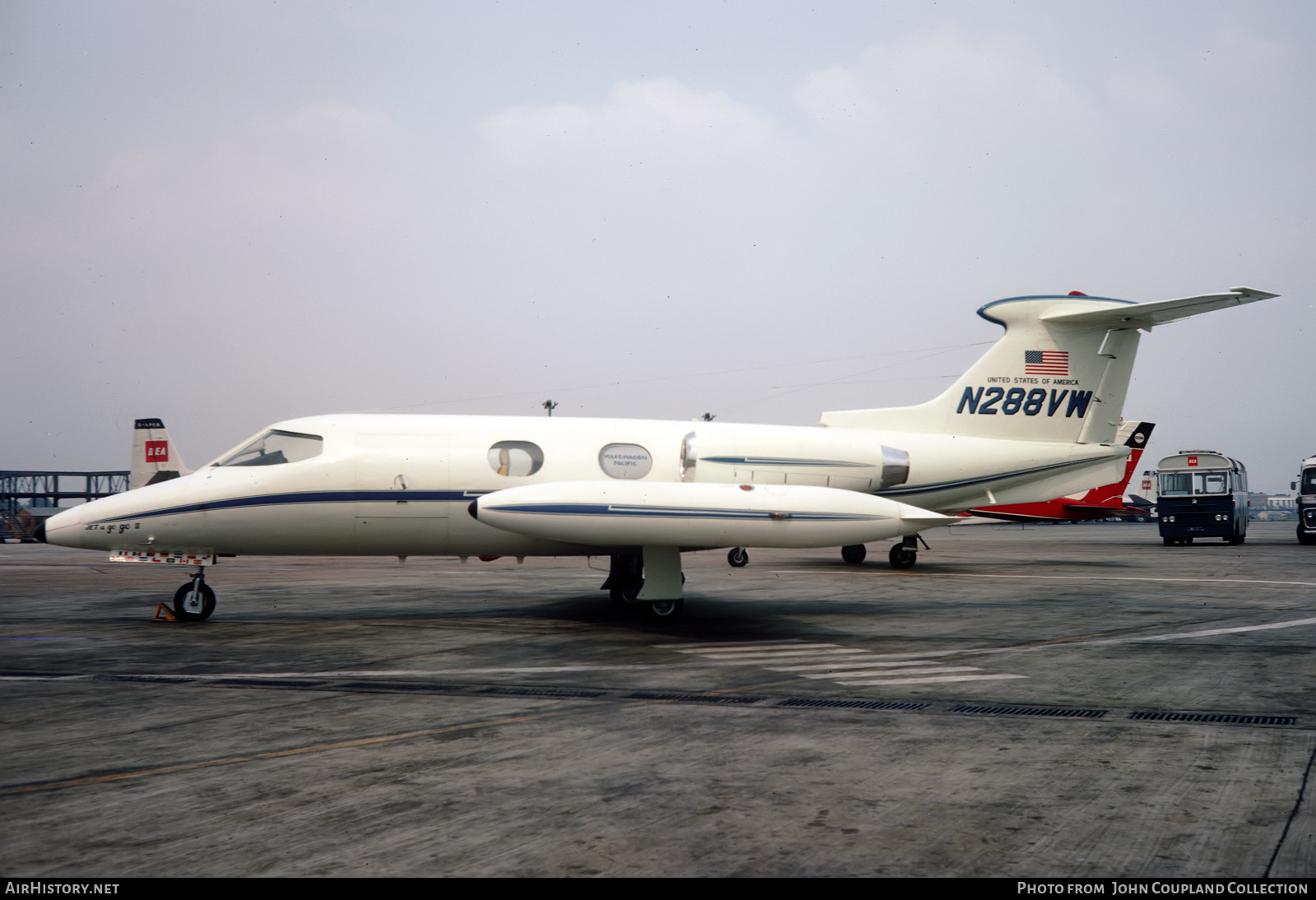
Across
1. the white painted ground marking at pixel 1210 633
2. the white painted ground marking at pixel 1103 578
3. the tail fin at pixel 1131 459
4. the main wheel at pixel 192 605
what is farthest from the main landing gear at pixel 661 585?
the tail fin at pixel 1131 459

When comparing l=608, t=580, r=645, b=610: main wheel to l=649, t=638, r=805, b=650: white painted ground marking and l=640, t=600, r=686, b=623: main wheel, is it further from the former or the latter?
l=649, t=638, r=805, b=650: white painted ground marking

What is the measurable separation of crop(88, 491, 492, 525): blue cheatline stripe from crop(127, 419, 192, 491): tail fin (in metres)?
22.8

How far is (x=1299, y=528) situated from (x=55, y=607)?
4299cm

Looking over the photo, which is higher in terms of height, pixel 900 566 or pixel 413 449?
pixel 413 449

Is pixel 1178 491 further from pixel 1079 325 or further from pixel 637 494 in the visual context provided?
pixel 637 494

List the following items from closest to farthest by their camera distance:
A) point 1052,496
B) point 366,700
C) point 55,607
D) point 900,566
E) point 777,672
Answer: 1. point 366,700
2. point 777,672
3. point 55,607
4. point 1052,496
5. point 900,566

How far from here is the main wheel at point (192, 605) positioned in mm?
13070

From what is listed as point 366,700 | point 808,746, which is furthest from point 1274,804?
point 366,700

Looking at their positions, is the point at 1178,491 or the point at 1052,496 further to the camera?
the point at 1178,491

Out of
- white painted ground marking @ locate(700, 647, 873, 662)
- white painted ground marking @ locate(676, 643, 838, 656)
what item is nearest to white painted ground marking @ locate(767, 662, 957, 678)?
white painted ground marking @ locate(700, 647, 873, 662)

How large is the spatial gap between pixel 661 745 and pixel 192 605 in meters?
9.80

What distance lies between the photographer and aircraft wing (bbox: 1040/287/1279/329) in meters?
13.5

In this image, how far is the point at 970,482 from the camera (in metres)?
15.5

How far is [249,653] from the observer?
402 inches
